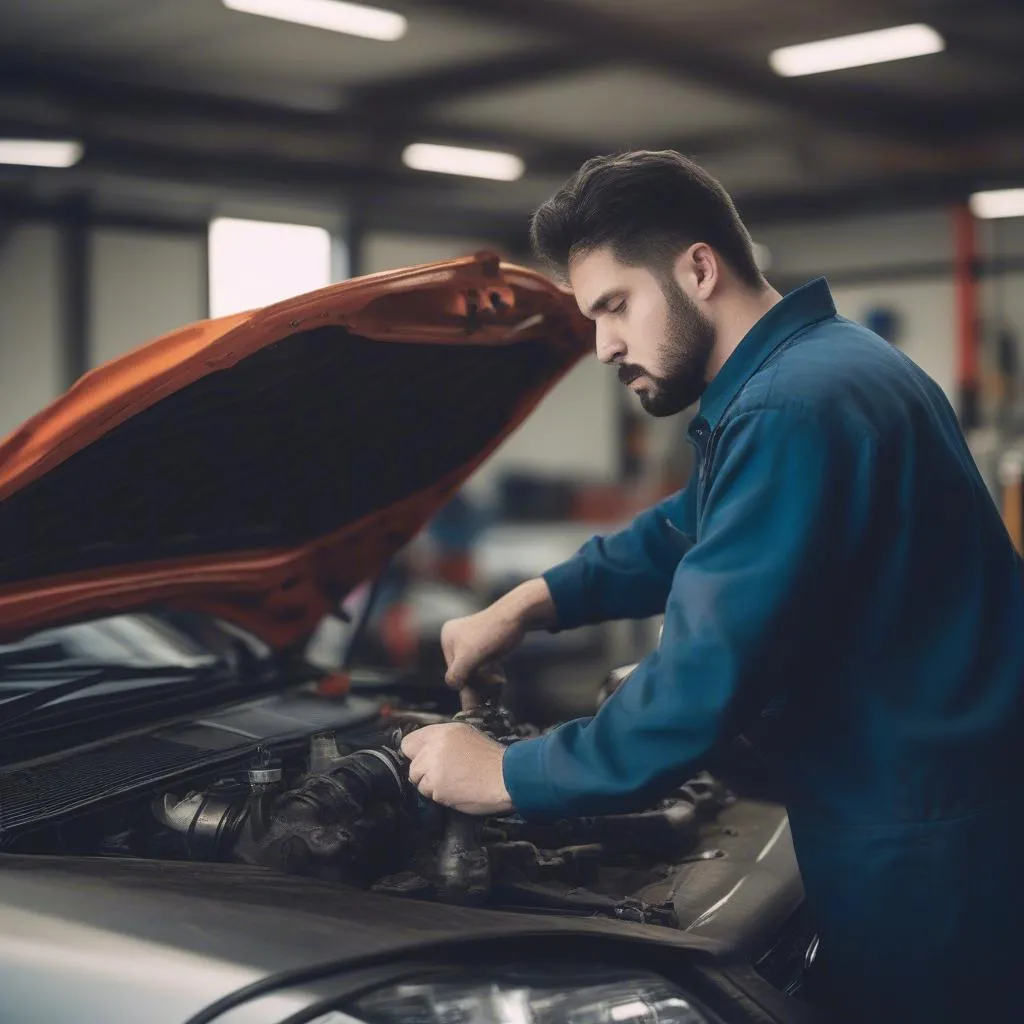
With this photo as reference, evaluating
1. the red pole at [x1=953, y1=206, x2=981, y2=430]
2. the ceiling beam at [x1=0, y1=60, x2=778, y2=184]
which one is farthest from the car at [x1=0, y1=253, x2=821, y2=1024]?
the red pole at [x1=953, y1=206, x2=981, y2=430]

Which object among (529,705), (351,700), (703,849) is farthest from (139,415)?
(529,705)

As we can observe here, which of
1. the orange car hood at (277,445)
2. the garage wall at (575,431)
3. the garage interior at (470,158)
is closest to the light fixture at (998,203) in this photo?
the garage interior at (470,158)

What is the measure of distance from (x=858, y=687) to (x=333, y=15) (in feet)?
19.4

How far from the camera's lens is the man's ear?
149cm

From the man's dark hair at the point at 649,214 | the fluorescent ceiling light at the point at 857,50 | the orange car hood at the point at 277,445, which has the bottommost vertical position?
the orange car hood at the point at 277,445

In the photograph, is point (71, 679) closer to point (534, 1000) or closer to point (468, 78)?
point (534, 1000)

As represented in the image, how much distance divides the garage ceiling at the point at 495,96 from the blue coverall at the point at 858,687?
5527 millimetres

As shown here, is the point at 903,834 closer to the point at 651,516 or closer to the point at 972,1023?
the point at 972,1023

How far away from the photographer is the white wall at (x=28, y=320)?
8.38 meters

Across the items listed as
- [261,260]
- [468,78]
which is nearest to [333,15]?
[468,78]

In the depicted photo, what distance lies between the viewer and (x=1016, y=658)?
1.39 metres

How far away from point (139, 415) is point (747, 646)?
0.81 metres

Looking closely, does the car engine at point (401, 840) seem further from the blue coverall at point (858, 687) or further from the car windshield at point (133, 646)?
the car windshield at point (133, 646)

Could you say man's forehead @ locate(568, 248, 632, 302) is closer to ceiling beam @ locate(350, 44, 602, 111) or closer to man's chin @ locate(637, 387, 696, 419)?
man's chin @ locate(637, 387, 696, 419)
